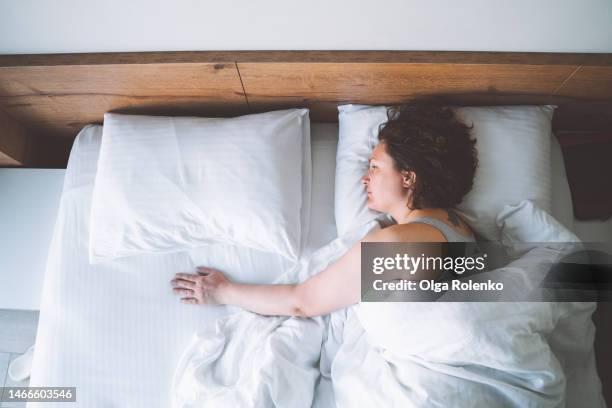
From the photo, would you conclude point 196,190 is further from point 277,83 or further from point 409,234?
point 409,234

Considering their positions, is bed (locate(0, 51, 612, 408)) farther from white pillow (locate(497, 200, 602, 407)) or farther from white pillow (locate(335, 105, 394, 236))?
white pillow (locate(497, 200, 602, 407))

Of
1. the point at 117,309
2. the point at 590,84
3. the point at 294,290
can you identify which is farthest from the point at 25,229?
the point at 590,84

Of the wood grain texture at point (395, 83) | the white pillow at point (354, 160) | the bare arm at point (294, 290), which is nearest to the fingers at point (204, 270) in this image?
the bare arm at point (294, 290)

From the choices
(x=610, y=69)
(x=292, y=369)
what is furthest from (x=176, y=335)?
(x=610, y=69)

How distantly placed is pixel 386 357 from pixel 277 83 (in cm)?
67

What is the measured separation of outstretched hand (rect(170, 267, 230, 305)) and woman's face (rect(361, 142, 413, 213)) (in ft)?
1.34

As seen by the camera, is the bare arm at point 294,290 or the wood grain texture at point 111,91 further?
the wood grain texture at point 111,91

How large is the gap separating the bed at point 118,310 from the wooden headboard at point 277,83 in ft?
0.48

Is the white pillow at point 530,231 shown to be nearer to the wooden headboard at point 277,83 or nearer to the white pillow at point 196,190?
the wooden headboard at point 277,83

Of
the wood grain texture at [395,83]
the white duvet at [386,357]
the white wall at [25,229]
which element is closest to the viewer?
the white duvet at [386,357]

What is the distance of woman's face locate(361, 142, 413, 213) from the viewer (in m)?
0.90

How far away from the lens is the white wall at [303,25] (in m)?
0.91

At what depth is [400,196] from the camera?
0.90 meters

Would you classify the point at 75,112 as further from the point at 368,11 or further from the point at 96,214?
the point at 368,11
